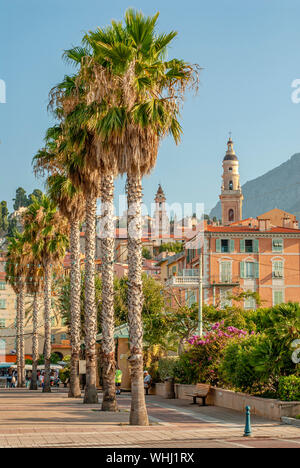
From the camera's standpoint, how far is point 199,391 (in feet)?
86.1

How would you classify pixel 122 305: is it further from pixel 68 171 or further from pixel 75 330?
pixel 68 171

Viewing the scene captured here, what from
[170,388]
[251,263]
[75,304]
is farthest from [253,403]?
[251,263]

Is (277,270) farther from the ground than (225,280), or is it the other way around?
(277,270)

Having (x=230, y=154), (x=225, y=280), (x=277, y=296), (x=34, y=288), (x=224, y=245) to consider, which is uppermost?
(x=230, y=154)

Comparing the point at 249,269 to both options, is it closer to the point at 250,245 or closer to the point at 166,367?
the point at 250,245

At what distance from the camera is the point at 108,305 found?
23562 mm

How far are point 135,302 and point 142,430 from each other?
371cm

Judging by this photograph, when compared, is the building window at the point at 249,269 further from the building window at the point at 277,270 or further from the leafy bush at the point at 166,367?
the leafy bush at the point at 166,367

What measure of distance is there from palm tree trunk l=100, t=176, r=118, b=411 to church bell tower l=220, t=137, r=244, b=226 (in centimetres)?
14099

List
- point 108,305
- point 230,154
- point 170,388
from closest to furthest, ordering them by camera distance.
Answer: point 108,305, point 170,388, point 230,154

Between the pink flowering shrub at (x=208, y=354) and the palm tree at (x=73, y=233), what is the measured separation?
650 centimetres

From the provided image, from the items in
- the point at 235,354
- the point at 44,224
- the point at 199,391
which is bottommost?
the point at 199,391

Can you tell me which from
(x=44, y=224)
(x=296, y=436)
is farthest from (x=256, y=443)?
(x=44, y=224)
